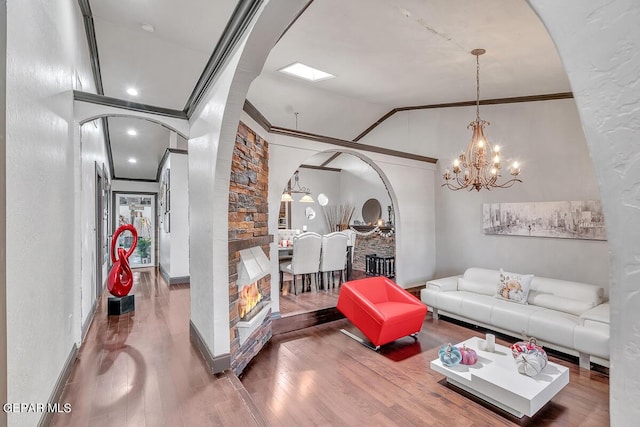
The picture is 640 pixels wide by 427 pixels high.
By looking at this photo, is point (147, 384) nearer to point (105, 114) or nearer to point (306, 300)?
point (105, 114)

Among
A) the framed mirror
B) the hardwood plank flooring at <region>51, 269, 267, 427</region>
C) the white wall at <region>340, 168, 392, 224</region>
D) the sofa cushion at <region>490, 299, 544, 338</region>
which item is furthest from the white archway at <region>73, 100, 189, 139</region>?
the framed mirror

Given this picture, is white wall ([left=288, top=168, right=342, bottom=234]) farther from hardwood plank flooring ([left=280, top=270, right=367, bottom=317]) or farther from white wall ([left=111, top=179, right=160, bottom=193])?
white wall ([left=111, top=179, right=160, bottom=193])

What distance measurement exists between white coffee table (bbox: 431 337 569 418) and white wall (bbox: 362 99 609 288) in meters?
2.37

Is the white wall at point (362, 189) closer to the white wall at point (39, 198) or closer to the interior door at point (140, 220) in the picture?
the interior door at point (140, 220)

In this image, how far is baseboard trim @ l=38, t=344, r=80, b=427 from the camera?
6.24ft

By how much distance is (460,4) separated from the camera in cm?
279

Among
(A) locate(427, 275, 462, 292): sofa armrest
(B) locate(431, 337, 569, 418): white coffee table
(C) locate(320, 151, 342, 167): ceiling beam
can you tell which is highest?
(C) locate(320, 151, 342, 167): ceiling beam

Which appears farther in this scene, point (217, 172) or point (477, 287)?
point (477, 287)

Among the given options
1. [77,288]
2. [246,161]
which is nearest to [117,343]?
[77,288]

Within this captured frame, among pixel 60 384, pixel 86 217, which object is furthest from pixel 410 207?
pixel 60 384

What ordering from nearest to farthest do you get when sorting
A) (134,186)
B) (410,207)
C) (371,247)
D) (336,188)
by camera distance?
(410,207)
(371,247)
(134,186)
(336,188)

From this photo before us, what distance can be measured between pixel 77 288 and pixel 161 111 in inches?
77.4

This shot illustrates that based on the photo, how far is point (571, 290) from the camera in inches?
155

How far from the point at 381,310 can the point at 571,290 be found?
7.90ft
